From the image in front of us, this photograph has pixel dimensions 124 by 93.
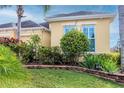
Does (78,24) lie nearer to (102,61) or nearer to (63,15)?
(63,15)

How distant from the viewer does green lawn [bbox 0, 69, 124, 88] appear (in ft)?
32.6

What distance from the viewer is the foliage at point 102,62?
12102mm

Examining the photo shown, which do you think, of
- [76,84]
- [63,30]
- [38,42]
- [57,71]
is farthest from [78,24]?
[76,84]

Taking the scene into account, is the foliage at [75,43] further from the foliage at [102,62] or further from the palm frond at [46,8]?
the palm frond at [46,8]

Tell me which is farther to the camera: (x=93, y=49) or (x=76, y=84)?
(x=93, y=49)

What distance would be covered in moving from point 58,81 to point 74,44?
326 cm

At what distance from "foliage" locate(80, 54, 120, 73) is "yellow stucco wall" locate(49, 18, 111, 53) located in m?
0.79

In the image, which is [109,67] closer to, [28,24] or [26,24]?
[28,24]

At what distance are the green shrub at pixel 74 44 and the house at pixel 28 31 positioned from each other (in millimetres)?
1123

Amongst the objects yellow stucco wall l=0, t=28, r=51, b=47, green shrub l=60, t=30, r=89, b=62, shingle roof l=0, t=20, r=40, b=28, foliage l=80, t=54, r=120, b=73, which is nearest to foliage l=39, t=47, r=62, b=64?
green shrub l=60, t=30, r=89, b=62

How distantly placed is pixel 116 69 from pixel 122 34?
1.38 metres

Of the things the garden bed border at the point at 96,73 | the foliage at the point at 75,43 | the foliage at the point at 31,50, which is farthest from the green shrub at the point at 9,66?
the foliage at the point at 75,43

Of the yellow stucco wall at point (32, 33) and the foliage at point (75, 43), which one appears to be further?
the yellow stucco wall at point (32, 33)

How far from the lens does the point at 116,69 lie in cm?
1211
